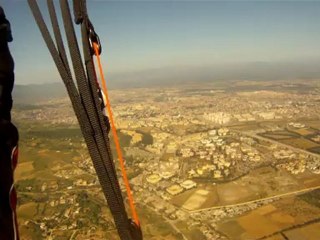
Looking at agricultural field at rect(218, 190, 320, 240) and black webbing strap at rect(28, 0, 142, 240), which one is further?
agricultural field at rect(218, 190, 320, 240)

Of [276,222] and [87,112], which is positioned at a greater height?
[87,112]

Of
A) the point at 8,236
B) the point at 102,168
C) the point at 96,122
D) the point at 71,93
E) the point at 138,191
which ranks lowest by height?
the point at 138,191

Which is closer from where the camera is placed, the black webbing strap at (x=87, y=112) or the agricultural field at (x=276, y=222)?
the black webbing strap at (x=87, y=112)

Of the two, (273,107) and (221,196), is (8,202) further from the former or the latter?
(273,107)

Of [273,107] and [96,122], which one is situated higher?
[96,122]

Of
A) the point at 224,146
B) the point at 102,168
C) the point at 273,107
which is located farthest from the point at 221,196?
the point at 273,107

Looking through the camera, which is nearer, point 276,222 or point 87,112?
point 87,112

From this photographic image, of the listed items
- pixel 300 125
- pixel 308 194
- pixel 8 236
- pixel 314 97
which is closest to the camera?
pixel 8 236

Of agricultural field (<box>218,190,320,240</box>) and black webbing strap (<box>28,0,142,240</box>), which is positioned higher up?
black webbing strap (<box>28,0,142,240</box>)

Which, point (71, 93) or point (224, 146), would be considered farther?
point (224, 146)

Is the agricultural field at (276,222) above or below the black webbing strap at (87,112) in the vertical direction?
below

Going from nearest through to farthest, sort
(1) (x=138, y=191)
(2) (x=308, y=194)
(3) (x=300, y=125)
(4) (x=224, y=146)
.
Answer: (2) (x=308, y=194), (1) (x=138, y=191), (4) (x=224, y=146), (3) (x=300, y=125)
